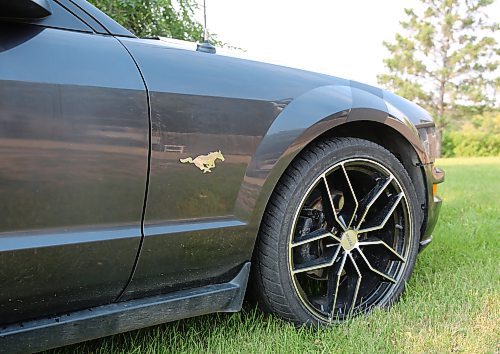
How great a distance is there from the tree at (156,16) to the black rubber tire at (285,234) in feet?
7.80

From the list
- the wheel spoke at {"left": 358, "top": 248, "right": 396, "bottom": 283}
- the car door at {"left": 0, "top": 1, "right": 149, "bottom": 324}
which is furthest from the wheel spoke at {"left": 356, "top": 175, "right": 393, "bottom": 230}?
the car door at {"left": 0, "top": 1, "right": 149, "bottom": 324}

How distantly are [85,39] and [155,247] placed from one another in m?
0.72

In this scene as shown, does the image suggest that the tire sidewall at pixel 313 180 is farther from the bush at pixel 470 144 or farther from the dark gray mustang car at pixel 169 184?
the bush at pixel 470 144

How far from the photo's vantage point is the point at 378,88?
7.83 feet

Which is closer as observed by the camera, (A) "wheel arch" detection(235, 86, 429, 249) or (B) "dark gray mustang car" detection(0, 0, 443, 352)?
(B) "dark gray mustang car" detection(0, 0, 443, 352)

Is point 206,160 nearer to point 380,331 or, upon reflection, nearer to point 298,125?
point 298,125

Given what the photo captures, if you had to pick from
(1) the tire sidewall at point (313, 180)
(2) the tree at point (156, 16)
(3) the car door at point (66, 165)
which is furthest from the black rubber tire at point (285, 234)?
(2) the tree at point (156, 16)

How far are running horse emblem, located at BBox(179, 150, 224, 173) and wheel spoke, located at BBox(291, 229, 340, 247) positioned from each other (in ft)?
1.79

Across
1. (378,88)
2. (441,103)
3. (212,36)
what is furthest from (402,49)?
(378,88)

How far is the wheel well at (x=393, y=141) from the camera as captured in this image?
7.55ft

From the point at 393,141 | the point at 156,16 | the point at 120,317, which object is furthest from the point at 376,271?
the point at 156,16

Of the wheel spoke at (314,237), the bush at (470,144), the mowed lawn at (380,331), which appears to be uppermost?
the wheel spoke at (314,237)

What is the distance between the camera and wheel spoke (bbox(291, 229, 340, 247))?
2.06m

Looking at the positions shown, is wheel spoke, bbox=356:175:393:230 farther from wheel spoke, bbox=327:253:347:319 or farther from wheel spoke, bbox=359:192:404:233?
wheel spoke, bbox=327:253:347:319
